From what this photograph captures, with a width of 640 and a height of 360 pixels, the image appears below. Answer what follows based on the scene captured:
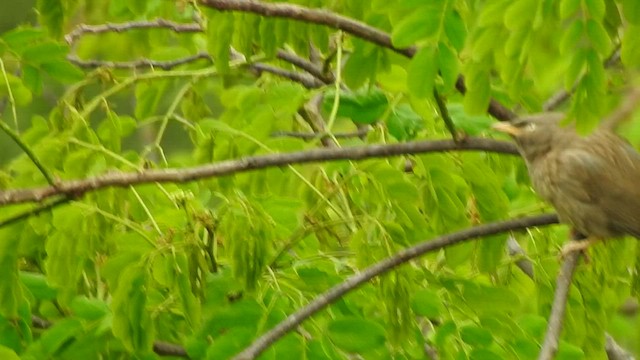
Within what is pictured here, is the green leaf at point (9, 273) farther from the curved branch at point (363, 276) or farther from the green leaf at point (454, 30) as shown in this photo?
the green leaf at point (454, 30)

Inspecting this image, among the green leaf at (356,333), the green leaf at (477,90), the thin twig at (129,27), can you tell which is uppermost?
the green leaf at (477,90)

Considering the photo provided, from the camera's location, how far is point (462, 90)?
3.72 meters

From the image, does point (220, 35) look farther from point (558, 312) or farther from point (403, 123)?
point (558, 312)

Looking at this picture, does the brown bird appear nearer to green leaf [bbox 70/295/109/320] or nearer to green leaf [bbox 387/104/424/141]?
green leaf [bbox 387/104/424/141]

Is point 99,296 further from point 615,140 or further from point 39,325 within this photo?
point 615,140

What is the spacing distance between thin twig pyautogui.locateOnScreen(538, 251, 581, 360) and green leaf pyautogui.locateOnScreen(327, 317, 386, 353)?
1.65 ft

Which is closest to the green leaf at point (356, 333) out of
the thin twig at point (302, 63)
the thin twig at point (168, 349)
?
the thin twig at point (168, 349)

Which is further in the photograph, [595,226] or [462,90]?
[595,226]

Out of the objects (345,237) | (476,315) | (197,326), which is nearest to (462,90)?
(476,315)

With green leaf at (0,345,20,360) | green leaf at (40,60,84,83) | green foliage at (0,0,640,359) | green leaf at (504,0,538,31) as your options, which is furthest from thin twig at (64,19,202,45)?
green leaf at (504,0,538,31)

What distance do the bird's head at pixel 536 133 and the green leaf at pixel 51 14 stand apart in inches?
59.0

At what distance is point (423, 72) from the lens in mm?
3180

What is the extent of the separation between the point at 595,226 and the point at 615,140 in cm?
41

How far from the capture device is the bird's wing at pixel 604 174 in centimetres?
436
